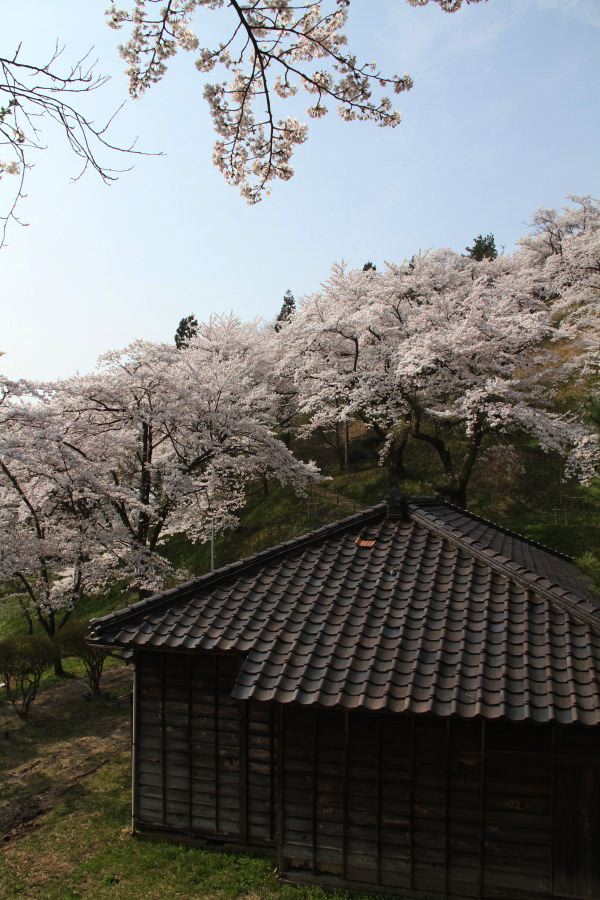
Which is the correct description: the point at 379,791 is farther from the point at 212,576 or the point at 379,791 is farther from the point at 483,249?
the point at 483,249

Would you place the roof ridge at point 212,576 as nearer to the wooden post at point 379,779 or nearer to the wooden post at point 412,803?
the wooden post at point 379,779

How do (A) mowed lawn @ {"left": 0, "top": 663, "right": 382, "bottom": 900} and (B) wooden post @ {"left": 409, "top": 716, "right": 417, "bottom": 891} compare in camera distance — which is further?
(A) mowed lawn @ {"left": 0, "top": 663, "right": 382, "bottom": 900}

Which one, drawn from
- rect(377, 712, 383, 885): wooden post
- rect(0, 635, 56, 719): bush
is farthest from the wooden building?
rect(0, 635, 56, 719): bush

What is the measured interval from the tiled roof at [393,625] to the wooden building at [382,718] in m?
0.03

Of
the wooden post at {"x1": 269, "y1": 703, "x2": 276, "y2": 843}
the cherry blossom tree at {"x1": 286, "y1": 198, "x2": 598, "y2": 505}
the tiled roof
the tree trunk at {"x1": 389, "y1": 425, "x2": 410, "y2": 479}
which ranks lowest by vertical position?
the wooden post at {"x1": 269, "y1": 703, "x2": 276, "y2": 843}

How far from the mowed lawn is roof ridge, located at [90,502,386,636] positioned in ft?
10.7

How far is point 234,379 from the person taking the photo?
2645cm

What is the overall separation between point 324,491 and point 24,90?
99.0 feet

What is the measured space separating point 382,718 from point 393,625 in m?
1.19

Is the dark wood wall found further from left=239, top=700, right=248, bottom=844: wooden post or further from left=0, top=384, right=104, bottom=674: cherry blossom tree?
left=0, top=384, right=104, bottom=674: cherry blossom tree

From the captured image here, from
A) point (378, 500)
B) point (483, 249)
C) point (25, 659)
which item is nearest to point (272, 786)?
point (25, 659)

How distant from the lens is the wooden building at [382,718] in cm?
764

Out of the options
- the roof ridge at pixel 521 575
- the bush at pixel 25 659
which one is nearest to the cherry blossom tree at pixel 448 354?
the roof ridge at pixel 521 575

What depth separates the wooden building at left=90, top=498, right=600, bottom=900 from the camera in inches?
301
